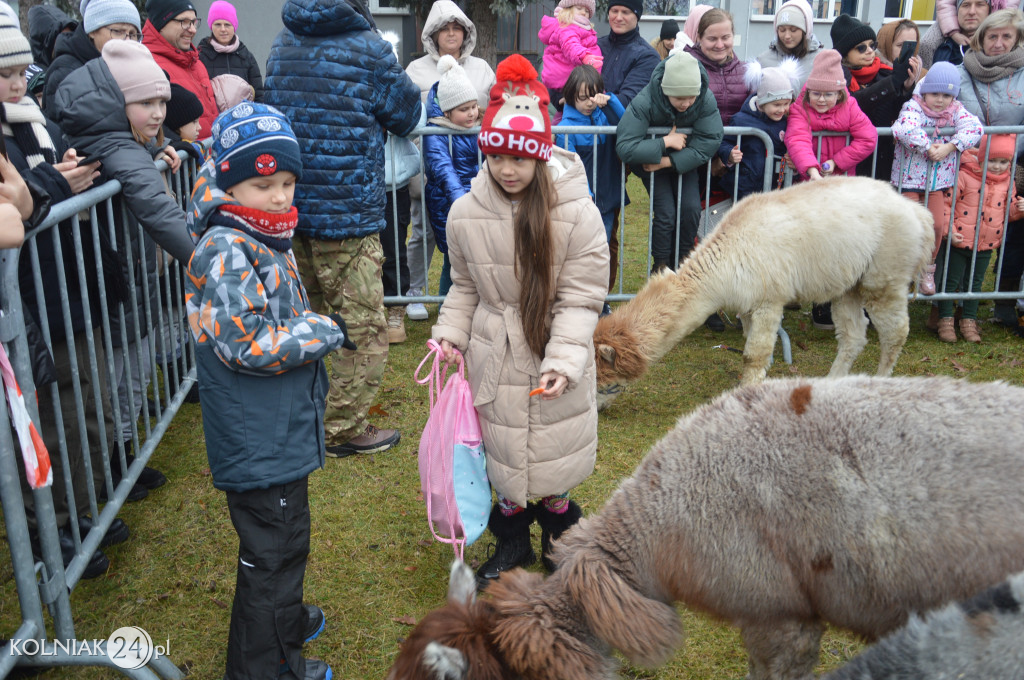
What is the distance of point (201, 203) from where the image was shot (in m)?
2.69

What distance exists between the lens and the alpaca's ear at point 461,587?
242 cm

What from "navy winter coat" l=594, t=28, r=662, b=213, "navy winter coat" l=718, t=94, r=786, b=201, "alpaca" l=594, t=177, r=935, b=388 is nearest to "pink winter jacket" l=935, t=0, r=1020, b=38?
"navy winter coat" l=718, t=94, r=786, b=201

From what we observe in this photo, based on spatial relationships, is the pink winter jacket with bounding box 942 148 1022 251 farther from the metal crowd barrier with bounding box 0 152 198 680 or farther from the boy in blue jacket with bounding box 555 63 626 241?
the metal crowd barrier with bounding box 0 152 198 680

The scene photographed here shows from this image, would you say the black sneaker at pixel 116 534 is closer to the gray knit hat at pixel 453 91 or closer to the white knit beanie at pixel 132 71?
the white knit beanie at pixel 132 71

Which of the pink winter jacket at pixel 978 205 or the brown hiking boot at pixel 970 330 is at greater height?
the pink winter jacket at pixel 978 205

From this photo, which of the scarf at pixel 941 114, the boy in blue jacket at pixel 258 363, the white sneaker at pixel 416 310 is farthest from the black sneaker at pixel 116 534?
the scarf at pixel 941 114

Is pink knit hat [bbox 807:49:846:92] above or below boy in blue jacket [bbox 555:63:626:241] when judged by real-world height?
above

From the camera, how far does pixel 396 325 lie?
23.0 ft

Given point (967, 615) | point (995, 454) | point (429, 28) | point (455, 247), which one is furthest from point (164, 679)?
point (429, 28)

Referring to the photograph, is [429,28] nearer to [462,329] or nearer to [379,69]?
[379,69]

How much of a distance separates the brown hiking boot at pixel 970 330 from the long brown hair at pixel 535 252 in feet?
16.7

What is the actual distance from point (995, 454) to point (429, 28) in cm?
624

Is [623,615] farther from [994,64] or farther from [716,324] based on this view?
[994,64]

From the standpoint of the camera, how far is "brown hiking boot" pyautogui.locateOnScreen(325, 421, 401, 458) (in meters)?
5.03
